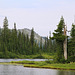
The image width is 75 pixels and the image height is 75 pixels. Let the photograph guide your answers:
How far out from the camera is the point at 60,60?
58.8 meters

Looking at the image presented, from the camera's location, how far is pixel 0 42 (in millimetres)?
129750

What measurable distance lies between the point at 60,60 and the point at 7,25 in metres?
82.2

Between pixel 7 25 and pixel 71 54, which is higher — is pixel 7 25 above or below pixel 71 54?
above

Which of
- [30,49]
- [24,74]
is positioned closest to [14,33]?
[30,49]

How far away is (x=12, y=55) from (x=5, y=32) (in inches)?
728

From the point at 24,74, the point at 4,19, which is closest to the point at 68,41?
the point at 24,74

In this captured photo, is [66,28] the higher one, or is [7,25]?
[7,25]

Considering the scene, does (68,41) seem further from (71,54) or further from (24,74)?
(24,74)

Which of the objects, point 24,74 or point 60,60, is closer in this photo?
point 24,74

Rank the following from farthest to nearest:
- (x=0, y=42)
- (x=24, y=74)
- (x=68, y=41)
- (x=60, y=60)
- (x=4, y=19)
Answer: (x=4, y=19)
(x=0, y=42)
(x=68, y=41)
(x=60, y=60)
(x=24, y=74)

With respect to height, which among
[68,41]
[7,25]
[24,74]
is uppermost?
[7,25]

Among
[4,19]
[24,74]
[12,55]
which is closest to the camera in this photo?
[24,74]

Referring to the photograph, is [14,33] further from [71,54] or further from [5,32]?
[71,54]

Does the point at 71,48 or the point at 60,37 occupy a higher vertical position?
the point at 60,37
